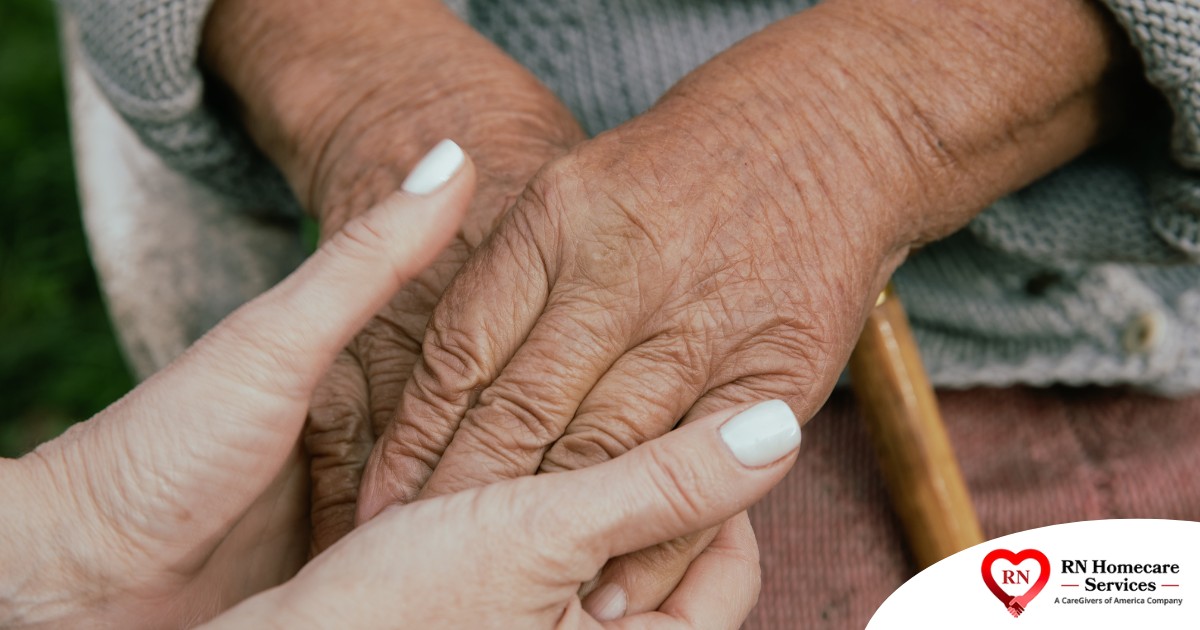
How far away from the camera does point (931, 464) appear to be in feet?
3.54

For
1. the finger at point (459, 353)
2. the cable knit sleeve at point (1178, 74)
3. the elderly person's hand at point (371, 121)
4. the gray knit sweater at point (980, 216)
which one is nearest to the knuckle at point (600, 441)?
the finger at point (459, 353)

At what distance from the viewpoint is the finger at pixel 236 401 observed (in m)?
0.78

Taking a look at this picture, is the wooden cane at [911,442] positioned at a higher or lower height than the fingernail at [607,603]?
lower

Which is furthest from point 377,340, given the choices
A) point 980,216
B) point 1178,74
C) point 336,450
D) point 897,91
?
point 1178,74

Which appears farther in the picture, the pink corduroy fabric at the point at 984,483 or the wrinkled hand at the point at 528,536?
the pink corduroy fabric at the point at 984,483

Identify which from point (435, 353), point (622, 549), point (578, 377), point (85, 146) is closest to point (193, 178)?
point (85, 146)

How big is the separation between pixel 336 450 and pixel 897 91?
25.8 inches

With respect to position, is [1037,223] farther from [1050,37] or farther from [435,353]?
[435,353]

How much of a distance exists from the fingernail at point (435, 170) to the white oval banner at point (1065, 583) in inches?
24.0

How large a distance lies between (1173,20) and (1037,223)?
267 mm

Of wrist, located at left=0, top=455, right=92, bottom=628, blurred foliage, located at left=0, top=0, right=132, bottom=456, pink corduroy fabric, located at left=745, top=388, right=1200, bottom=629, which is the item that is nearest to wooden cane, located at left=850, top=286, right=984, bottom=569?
pink corduroy fabric, located at left=745, top=388, right=1200, bottom=629

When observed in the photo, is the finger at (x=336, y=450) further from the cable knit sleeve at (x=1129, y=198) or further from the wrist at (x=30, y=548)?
the cable knit sleeve at (x=1129, y=198)

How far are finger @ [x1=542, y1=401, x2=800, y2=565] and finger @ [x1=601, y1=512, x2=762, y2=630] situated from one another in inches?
4.2

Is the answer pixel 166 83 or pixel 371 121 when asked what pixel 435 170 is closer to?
pixel 371 121
